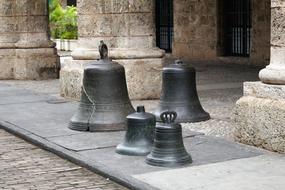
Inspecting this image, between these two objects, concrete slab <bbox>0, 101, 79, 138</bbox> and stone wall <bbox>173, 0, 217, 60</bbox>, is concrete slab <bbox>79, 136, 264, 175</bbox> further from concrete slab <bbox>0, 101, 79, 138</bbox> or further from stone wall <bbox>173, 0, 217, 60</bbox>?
stone wall <bbox>173, 0, 217, 60</bbox>

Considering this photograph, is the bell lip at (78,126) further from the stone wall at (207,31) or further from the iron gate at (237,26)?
the iron gate at (237,26)

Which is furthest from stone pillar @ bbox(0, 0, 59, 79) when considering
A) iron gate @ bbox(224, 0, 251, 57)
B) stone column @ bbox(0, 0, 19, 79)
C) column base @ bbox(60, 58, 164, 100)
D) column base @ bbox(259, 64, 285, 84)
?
column base @ bbox(259, 64, 285, 84)

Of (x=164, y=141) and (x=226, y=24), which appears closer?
(x=164, y=141)

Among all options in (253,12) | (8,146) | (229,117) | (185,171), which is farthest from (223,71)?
(185,171)

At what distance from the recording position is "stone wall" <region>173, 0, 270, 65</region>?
1902cm

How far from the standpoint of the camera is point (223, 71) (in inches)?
695

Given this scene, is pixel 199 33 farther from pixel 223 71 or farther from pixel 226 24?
pixel 223 71

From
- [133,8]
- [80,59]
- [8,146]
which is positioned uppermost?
[133,8]

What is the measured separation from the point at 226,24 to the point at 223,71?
3682mm

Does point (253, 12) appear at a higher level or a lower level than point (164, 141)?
higher

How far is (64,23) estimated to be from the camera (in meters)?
30.8

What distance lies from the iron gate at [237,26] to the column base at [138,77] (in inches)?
341

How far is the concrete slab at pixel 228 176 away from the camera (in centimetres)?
599

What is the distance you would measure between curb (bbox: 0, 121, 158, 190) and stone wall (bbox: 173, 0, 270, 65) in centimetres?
1076
